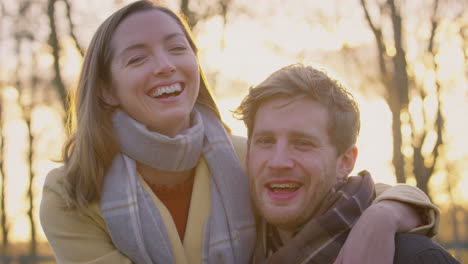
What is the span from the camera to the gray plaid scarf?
10.2ft

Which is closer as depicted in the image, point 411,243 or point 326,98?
point 411,243

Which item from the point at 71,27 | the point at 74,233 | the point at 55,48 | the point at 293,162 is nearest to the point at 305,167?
the point at 293,162

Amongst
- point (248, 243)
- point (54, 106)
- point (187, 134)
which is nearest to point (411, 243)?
point (248, 243)

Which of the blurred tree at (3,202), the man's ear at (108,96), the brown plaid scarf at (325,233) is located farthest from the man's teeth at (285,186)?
the blurred tree at (3,202)

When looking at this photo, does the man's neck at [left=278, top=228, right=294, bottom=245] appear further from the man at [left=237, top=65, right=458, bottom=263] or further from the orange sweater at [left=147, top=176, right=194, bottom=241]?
the orange sweater at [left=147, top=176, right=194, bottom=241]

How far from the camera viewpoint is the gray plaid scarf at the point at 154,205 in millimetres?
3119

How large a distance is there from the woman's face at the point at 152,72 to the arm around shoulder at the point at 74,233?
591 mm

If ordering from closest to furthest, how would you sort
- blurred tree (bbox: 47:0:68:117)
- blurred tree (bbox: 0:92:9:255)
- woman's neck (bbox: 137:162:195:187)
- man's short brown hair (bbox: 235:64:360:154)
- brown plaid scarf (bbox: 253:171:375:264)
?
1. brown plaid scarf (bbox: 253:171:375:264)
2. man's short brown hair (bbox: 235:64:360:154)
3. woman's neck (bbox: 137:162:195:187)
4. blurred tree (bbox: 47:0:68:117)
5. blurred tree (bbox: 0:92:9:255)

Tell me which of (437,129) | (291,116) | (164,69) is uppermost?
(164,69)

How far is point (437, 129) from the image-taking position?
11.7 meters

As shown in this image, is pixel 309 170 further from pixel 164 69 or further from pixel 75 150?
pixel 75 150

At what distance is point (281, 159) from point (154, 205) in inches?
31.4

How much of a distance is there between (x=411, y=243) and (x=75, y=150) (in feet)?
5.92

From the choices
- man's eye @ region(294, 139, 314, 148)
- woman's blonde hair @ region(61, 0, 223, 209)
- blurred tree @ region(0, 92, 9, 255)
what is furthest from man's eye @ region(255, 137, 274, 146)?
blurred tree @ region(0, 92, 9, 255)
